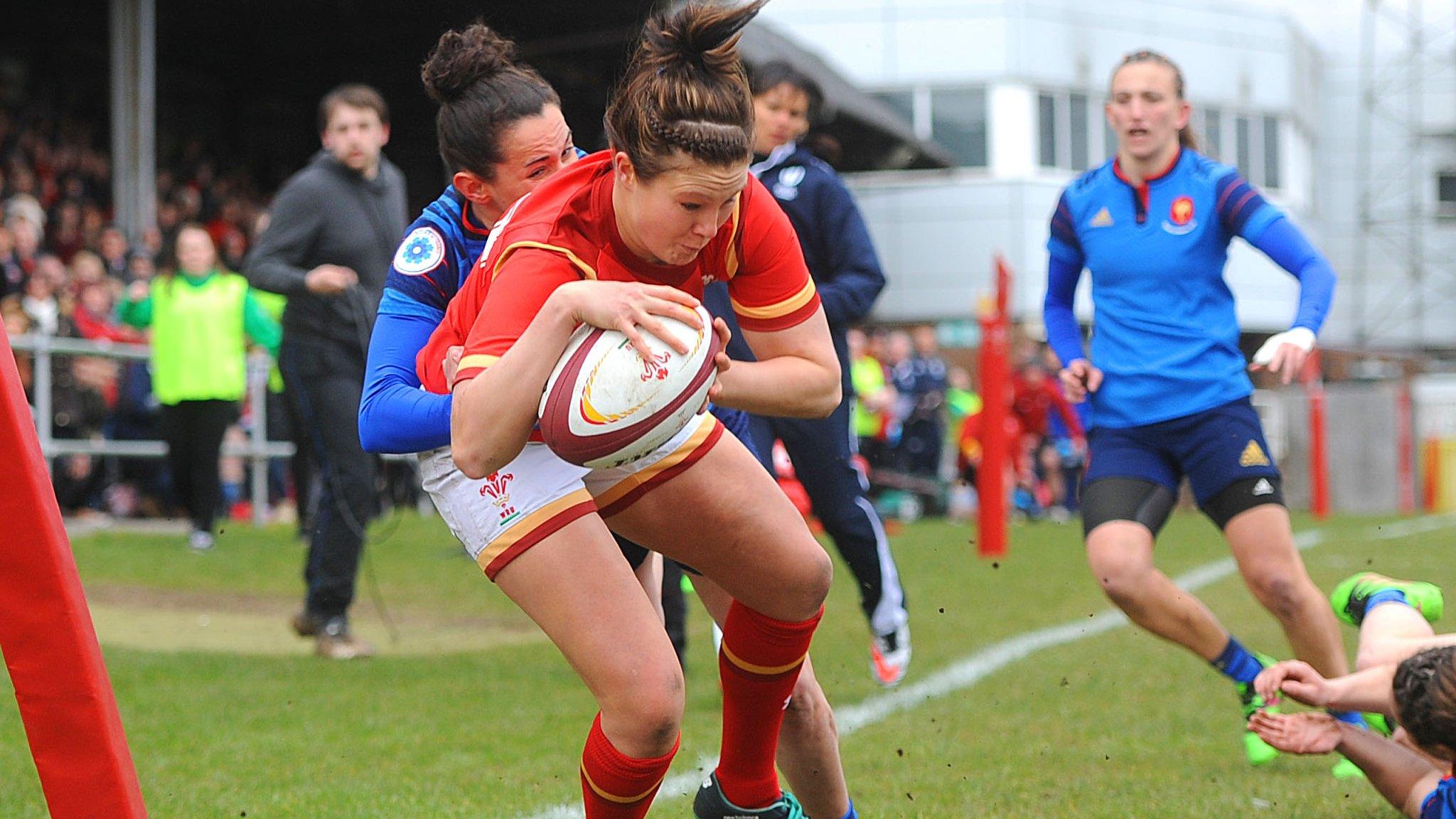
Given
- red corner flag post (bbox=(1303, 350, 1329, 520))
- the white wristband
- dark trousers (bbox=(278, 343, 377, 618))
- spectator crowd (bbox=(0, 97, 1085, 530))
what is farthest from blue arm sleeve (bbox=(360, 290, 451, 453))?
red corner flag post (bbox=(1303, 350, 1329, 520))

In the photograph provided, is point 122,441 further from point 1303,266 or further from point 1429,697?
point 1429,697

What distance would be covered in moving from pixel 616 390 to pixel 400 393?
76 cm

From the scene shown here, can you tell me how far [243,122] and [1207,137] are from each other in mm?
22972

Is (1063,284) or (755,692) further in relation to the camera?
(1063,284)

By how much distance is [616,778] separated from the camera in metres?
3.23

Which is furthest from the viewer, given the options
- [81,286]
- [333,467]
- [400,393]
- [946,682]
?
[81,286]

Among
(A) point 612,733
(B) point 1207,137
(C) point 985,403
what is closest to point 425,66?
(A) point 612,733

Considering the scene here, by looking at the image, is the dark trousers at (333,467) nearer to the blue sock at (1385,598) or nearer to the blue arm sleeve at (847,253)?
the blue arm sleeve at (847,253)

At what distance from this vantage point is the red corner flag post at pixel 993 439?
12.6 m

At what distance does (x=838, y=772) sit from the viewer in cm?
368

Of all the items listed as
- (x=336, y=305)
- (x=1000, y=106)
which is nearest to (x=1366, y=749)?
(x=336, y=305)

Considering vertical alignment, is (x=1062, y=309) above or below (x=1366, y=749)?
above

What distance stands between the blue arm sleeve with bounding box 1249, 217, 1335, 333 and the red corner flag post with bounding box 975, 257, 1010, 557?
752 cm

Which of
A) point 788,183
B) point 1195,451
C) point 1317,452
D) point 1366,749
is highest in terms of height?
point 788,183
